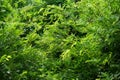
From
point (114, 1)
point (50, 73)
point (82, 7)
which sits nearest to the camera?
point (114, 1)

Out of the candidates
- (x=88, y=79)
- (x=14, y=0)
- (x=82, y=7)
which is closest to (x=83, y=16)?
(x=82, y=7)

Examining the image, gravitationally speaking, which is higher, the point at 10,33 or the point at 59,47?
the point at 10,33

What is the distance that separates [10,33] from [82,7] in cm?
98

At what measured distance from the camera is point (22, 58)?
3650mm

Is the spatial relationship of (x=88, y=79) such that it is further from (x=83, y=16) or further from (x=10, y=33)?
(x=10, y=33)

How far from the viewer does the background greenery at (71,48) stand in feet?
11.0

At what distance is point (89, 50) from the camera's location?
351cm

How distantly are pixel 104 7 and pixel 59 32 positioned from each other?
825 millimetres

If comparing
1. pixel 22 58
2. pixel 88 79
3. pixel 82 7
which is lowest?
pixel 88 79

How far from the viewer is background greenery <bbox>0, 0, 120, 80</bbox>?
3355 millimetres

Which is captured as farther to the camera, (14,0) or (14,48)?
(14,0)

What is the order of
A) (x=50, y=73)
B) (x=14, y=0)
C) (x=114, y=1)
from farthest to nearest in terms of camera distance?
(x=14, y=0), (x=50, y=73), (x=114, y=1)

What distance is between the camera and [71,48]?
364 cm

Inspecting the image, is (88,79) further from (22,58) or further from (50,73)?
(22,58)
